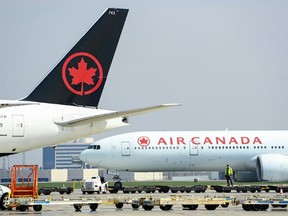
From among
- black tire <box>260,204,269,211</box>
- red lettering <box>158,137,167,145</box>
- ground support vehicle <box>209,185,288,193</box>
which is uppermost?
red lettering <box>158,137,167,145</box>

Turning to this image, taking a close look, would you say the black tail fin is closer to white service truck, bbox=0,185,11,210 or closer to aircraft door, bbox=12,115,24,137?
aircraft door, bbox=12,115,24,137

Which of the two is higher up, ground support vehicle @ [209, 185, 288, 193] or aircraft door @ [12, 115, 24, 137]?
aircraft door @ [12, 115, 24, 137]

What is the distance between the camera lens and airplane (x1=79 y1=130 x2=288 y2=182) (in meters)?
64.2

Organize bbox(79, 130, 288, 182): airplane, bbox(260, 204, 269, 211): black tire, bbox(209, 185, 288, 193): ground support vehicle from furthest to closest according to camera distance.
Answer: bbox(79, 130, 288, 182): airplane → bbox(209, 185, 288, 193): ground support vehicle → bbox(260, 204, 269, 211): black tire

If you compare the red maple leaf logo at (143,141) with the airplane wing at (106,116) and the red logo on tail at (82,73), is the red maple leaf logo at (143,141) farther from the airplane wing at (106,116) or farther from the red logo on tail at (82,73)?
the airplane wing at (106,116)

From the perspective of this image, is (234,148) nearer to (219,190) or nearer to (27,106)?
(219,190)

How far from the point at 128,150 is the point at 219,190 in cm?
995

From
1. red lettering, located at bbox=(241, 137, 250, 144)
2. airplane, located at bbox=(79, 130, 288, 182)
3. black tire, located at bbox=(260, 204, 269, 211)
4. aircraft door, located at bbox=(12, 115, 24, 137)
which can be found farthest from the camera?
red lettering, located at bbox=(241, 137, 250, 144)

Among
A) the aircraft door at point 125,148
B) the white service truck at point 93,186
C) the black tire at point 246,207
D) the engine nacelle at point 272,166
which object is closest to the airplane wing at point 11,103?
the black tire at point 246,207

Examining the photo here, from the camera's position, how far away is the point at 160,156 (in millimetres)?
64250

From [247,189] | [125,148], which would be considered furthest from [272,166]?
[125,148]

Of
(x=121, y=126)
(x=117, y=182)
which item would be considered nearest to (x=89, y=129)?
(x=121, y=126)

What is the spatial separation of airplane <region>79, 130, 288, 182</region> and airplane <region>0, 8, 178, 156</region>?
27.9 metres

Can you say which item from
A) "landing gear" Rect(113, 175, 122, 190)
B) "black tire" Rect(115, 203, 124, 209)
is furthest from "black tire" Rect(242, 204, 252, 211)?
"landing gear" Rect(113, 175, 122, 190)
